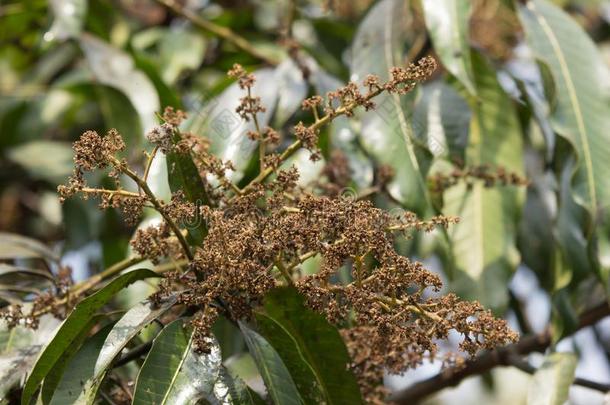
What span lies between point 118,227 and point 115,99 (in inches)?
22.7

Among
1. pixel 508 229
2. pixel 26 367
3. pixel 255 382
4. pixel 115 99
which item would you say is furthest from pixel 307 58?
pixel 26 367

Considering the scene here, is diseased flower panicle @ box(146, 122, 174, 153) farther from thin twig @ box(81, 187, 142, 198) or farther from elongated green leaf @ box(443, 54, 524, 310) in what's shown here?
elongated green leaf @ box(443, 54, 524, 310)

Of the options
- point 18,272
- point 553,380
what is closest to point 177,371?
point 18,272

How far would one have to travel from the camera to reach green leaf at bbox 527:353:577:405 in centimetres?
159

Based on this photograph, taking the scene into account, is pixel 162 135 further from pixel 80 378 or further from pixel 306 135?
pixel 80 378

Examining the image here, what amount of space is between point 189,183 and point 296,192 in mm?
163

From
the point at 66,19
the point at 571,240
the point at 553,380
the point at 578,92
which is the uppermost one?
the point at 66,19

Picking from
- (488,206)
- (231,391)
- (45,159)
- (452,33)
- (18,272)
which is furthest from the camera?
(45,159)

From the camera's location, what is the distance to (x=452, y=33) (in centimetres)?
191

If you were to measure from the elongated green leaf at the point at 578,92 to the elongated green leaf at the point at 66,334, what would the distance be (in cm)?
89

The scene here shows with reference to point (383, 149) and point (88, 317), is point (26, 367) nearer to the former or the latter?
point (88, 317)

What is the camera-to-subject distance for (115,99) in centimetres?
224

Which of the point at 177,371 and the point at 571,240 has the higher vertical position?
the point at 571,240

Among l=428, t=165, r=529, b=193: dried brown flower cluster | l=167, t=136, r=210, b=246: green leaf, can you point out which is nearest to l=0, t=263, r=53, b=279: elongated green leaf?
l=167, t=136, r=210, b=246: green leaf
